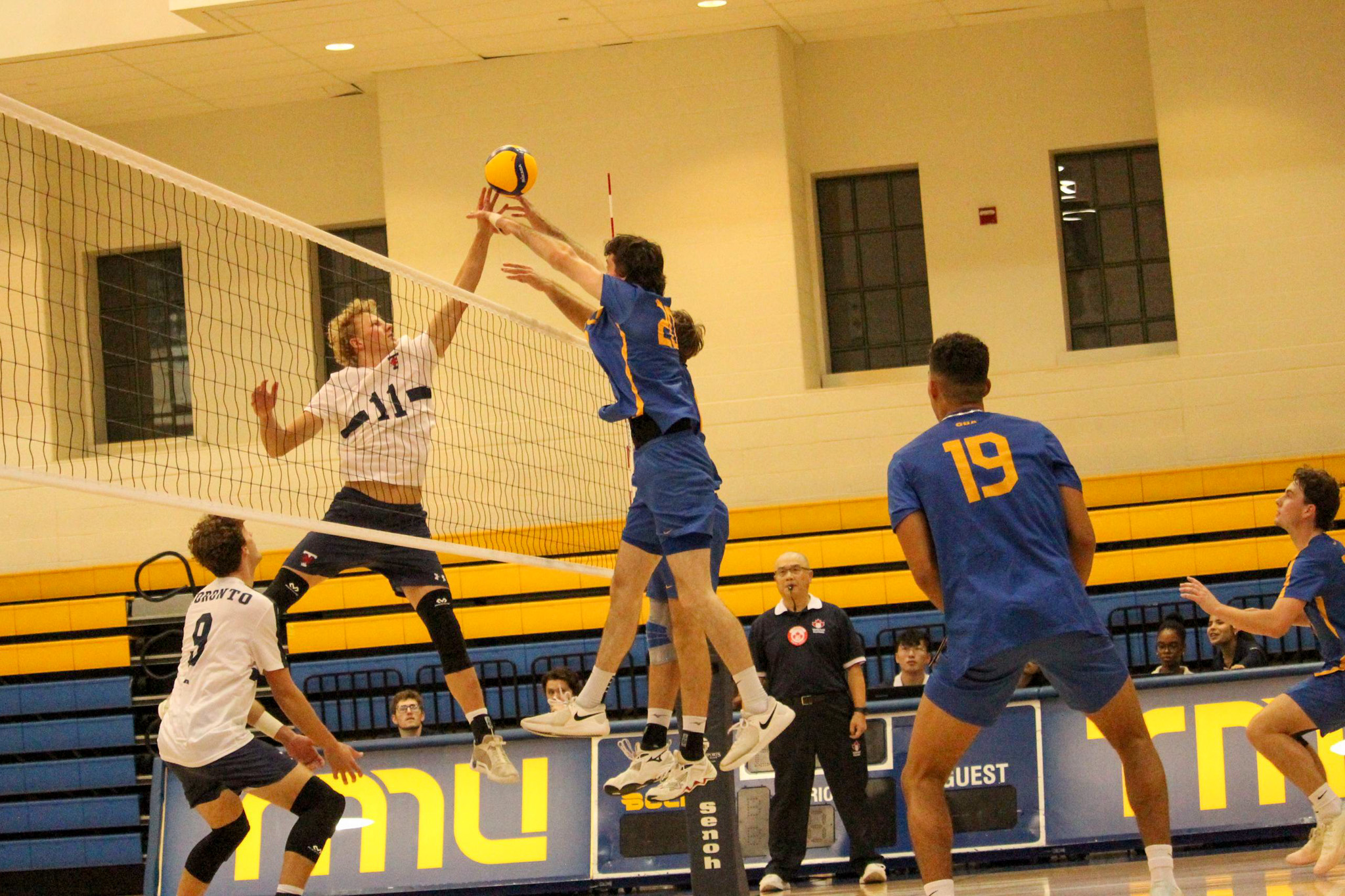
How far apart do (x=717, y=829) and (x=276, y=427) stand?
300cm

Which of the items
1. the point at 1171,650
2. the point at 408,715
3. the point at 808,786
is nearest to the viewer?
the point at 808,786

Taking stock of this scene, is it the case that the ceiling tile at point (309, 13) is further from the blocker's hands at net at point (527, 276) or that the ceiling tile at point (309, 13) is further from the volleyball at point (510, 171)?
the blocker's hands at net at point (527, 276)

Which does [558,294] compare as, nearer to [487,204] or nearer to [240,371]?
[487,204]

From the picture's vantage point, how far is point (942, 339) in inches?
213

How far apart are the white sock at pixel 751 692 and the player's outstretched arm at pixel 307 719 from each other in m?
1.91

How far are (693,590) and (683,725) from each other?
711mm

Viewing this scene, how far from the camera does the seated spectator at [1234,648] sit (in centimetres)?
1076

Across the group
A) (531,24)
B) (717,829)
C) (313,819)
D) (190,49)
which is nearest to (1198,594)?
(717,829)

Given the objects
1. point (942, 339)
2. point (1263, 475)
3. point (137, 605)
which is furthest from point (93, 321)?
point (942, 339)

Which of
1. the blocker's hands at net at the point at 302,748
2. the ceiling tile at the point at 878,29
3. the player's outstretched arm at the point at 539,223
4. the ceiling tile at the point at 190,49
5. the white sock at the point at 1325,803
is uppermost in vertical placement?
the ceiling tile at the point at 190,49

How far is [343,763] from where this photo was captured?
7086 mm

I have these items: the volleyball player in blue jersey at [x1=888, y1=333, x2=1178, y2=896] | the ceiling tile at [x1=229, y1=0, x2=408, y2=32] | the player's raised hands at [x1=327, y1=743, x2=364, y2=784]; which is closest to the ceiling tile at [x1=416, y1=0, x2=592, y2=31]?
the ceiling tile at [x1=229, y1=0, x2=408, y2=32]

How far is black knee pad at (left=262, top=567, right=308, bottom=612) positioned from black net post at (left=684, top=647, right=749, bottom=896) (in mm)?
2101

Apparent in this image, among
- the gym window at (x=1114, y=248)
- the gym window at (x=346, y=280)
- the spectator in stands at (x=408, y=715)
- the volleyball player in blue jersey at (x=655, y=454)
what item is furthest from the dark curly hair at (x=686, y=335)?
A: the gym window at (x=346, y=280)
